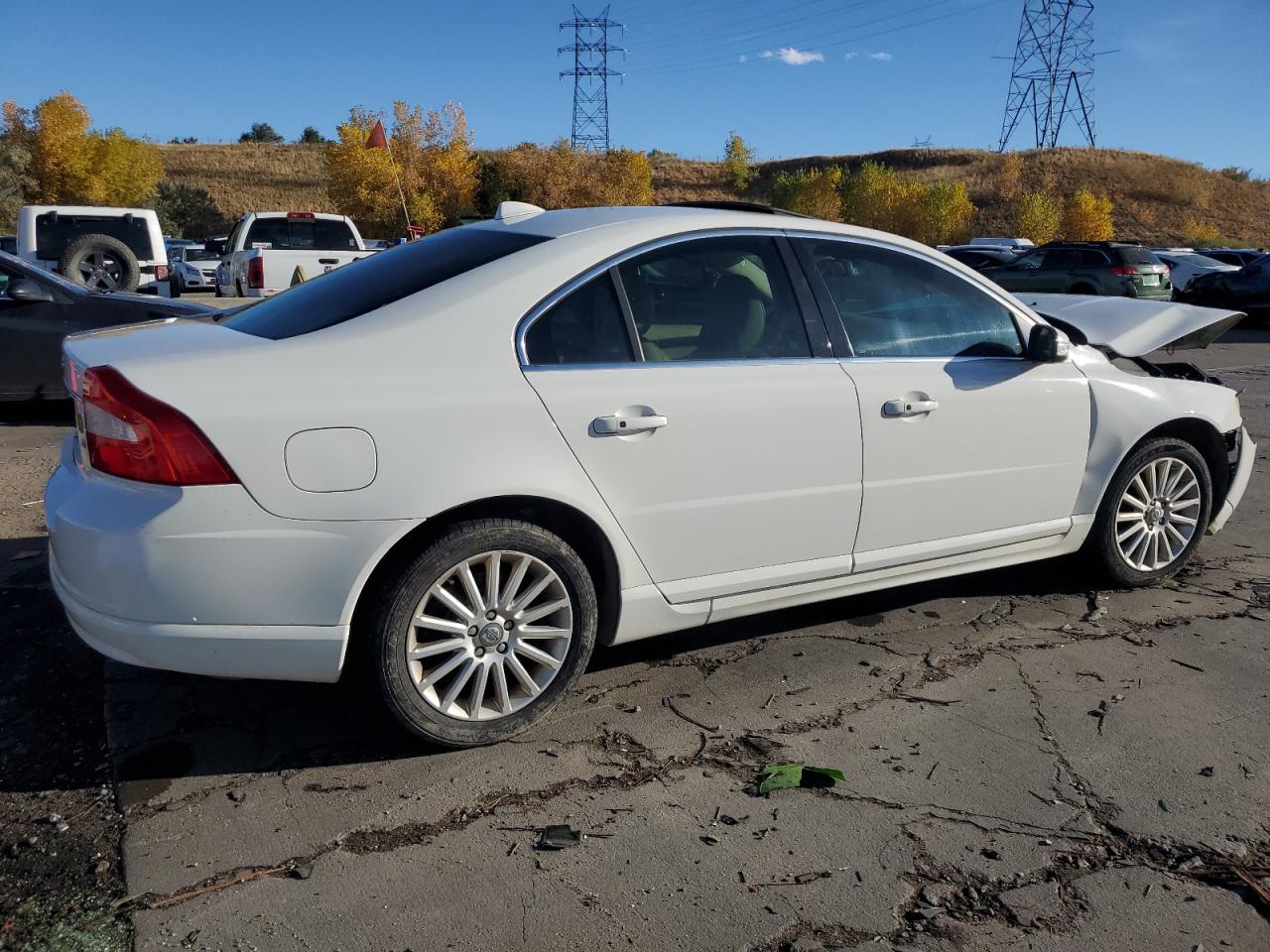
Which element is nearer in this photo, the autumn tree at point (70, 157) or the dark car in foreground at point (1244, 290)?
the dark car in foreground at point (1244, 290)

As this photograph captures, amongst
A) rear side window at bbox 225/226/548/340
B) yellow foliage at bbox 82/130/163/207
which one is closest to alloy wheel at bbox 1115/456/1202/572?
rear side window at bbox 225/226/548/340

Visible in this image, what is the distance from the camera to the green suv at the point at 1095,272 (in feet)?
67.4

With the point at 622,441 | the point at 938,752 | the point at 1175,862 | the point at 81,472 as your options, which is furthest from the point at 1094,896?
the point at 81,472

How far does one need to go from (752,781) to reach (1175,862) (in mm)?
1102

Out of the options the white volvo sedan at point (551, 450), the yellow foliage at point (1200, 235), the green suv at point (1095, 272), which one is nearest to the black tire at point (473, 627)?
the white volvo sedan at point (551, 450)

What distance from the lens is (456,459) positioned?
2932 mm

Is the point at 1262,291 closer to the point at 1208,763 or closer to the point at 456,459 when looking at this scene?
the point at 1208,763

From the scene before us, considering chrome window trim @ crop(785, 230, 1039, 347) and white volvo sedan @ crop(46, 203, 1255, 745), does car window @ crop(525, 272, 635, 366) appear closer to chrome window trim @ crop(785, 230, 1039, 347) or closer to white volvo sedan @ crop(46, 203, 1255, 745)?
white volvo sedan @ crop(46, 203, 1255, 745)

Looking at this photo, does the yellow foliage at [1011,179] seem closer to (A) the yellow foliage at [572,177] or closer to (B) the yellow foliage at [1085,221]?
(B) the yellow foliage at [1085,221]

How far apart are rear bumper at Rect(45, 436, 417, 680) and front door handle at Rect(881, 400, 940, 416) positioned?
69.1 inches

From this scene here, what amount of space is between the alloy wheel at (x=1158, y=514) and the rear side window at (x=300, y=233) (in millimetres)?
13027

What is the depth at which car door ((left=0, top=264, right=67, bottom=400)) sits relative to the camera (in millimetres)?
8000

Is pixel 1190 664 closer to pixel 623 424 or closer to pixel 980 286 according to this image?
pixel 980 286

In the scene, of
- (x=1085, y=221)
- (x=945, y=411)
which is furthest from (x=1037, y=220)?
(x=945, y=411)
